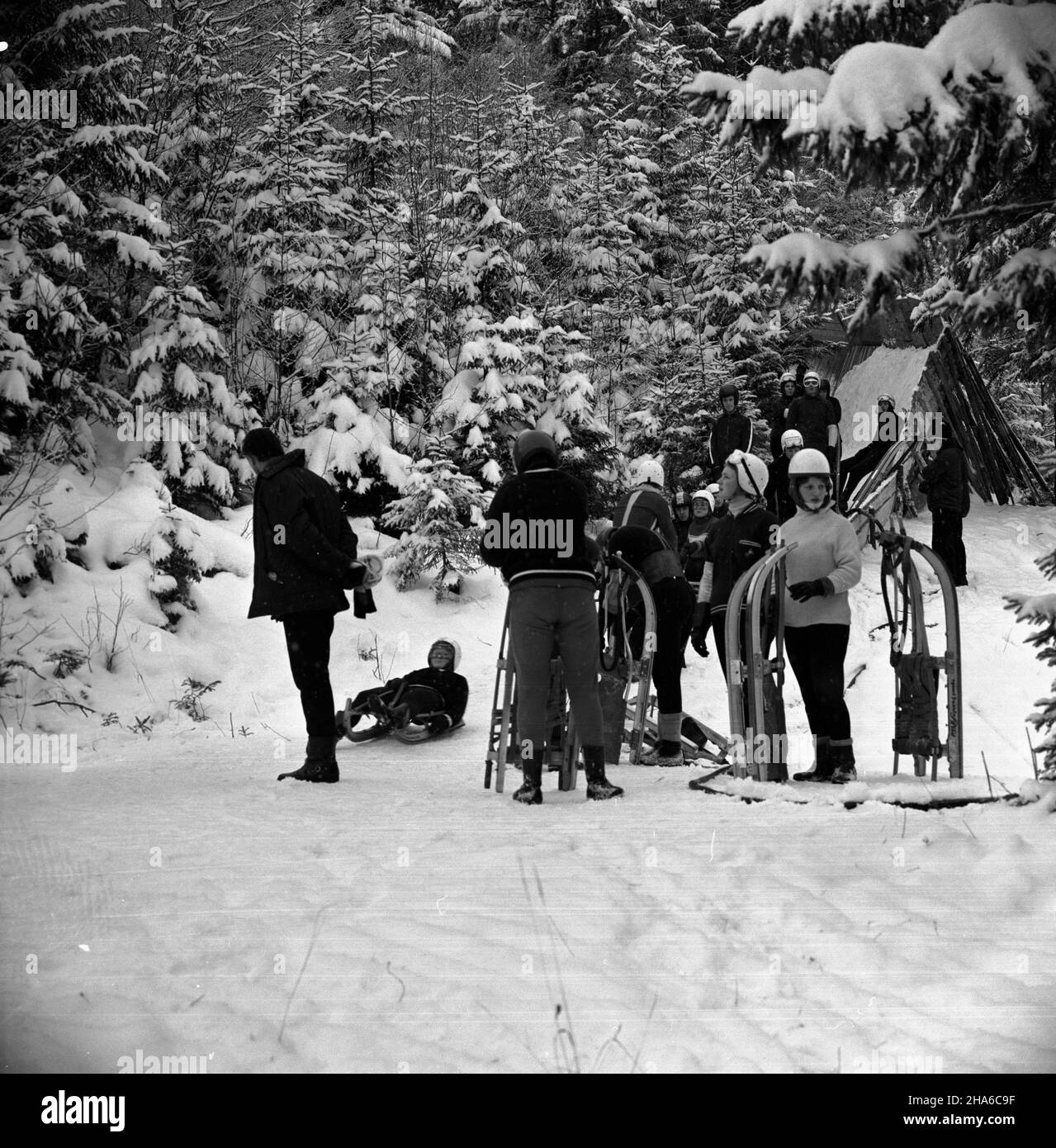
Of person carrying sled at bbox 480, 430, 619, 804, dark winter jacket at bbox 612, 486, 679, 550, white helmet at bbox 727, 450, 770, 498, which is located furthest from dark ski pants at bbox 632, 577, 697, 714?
person carrying sled at bbox 480, 430, 619, 804

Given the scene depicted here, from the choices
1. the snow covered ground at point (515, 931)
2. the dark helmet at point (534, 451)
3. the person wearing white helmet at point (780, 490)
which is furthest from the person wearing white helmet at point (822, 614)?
the person wearing white helmet at point (780, 490)

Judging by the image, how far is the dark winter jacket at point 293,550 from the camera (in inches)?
282

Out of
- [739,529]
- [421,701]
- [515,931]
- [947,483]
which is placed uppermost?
[947,483]

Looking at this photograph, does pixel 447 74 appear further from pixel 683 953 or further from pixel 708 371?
pixel 683 953

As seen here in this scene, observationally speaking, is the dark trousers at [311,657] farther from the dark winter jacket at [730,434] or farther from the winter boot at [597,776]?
the dark winter jacket at [730,434]

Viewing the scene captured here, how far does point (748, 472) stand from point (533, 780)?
3016mm

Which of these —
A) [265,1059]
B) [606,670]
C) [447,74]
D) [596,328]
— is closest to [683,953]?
[265,1059]

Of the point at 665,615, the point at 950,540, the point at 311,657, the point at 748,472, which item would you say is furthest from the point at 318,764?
the point at 950,540

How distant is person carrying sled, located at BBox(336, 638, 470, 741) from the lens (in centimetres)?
1005

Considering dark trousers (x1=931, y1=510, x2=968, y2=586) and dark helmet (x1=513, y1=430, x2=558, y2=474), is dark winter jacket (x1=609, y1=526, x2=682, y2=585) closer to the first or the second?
dark helmet (x1=513, y1=430, x2=558, y2=474)

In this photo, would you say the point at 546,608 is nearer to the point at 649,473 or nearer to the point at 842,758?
the point at 842,758

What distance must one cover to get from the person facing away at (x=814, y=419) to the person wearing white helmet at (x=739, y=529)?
846cm

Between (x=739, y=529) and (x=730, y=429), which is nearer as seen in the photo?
(x=739, y=529)

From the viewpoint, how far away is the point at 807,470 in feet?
23.9
